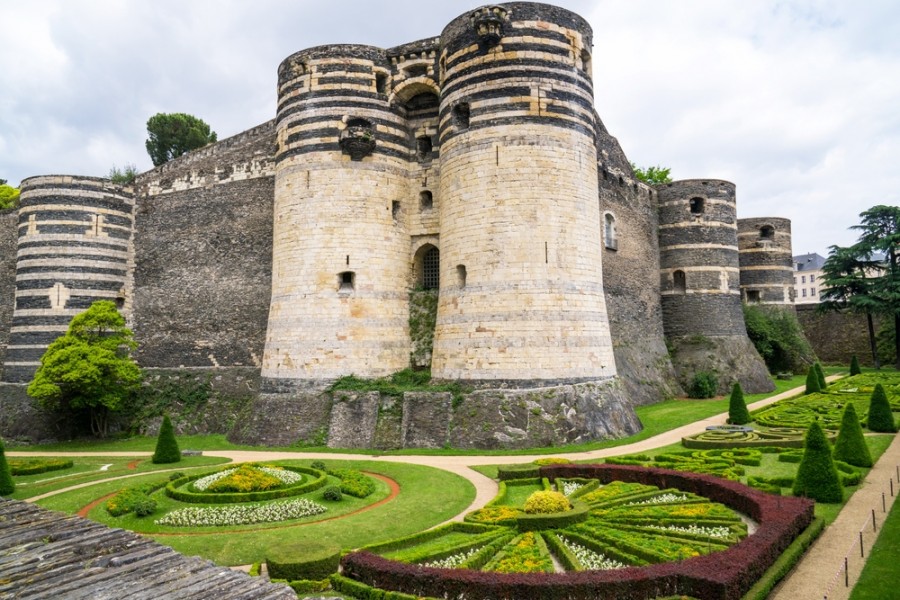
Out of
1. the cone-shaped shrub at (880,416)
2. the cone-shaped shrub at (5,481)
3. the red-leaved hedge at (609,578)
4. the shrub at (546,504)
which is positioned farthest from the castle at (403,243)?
the red-leaved hedge at (609,578)

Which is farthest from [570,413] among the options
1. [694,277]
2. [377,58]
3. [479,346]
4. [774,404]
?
[694,277]

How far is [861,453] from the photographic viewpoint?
1858cm

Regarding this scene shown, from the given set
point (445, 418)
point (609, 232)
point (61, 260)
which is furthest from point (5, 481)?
point (609, 232)

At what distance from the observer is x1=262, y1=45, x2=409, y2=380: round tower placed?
28469mm

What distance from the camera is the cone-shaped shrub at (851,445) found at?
18.6 meters

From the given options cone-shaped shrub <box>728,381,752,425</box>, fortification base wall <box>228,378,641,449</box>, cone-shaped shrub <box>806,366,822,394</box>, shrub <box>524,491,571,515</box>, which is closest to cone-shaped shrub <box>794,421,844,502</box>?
shrub <box>524,491,571,515</box>

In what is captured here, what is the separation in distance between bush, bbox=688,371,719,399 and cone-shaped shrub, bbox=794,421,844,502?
2327cm

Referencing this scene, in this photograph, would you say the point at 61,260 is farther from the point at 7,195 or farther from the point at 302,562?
the point at 302,562

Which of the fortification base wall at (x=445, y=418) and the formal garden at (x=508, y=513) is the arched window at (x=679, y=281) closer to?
the fortification base wall at (x=445, y=418)

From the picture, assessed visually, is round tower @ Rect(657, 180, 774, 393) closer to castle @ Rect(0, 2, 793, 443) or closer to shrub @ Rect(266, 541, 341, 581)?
castle @ Rect(0, 2, 793, 443)

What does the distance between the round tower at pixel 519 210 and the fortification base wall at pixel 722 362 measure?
611 inches

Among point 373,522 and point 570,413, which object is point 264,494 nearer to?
point 373,522

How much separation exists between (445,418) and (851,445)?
1356 centimetres

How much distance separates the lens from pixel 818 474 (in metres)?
15.5
